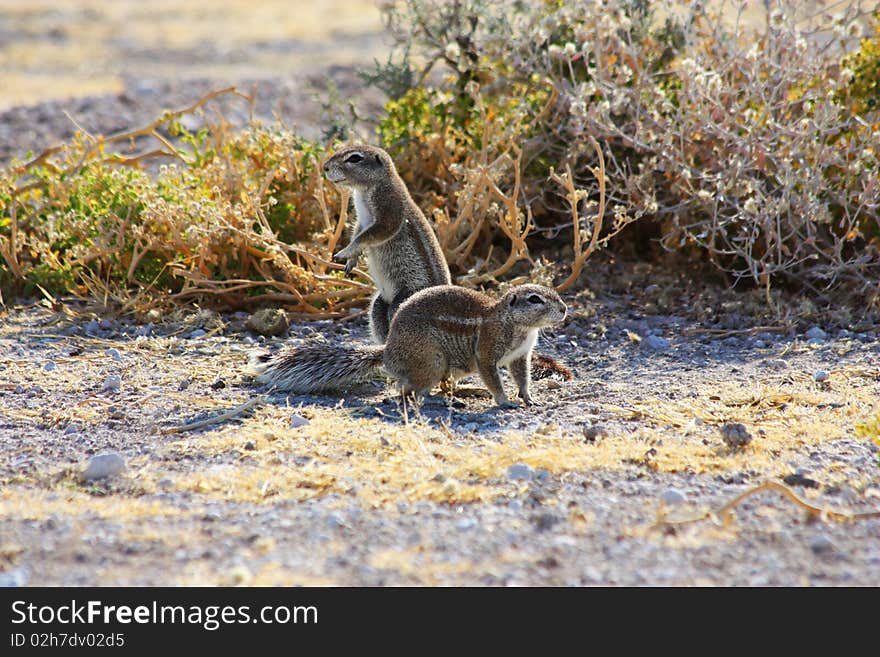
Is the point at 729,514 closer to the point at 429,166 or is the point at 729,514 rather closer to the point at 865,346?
the point at 865,346

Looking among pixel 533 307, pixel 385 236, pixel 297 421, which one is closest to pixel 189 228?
pixel 385 236

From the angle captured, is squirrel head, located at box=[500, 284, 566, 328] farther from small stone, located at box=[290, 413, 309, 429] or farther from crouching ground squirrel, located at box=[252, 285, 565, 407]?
small stone, located at box=[290, 413, 309, 429]

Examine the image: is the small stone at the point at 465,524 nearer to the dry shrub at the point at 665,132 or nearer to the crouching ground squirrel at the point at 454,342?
the crouching ground squirrel at the point at 454,342

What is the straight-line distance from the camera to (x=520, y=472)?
198 inches

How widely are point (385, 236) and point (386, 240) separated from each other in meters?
0.03

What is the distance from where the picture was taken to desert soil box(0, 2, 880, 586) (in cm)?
405

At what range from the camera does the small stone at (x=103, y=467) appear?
16.7 ft

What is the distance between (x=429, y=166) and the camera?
8961mm

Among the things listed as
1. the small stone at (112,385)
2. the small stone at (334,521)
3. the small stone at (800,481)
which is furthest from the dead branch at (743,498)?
the small stone at (112,385)

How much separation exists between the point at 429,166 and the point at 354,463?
166 inches

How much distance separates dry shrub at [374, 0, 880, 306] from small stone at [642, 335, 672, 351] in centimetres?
75
